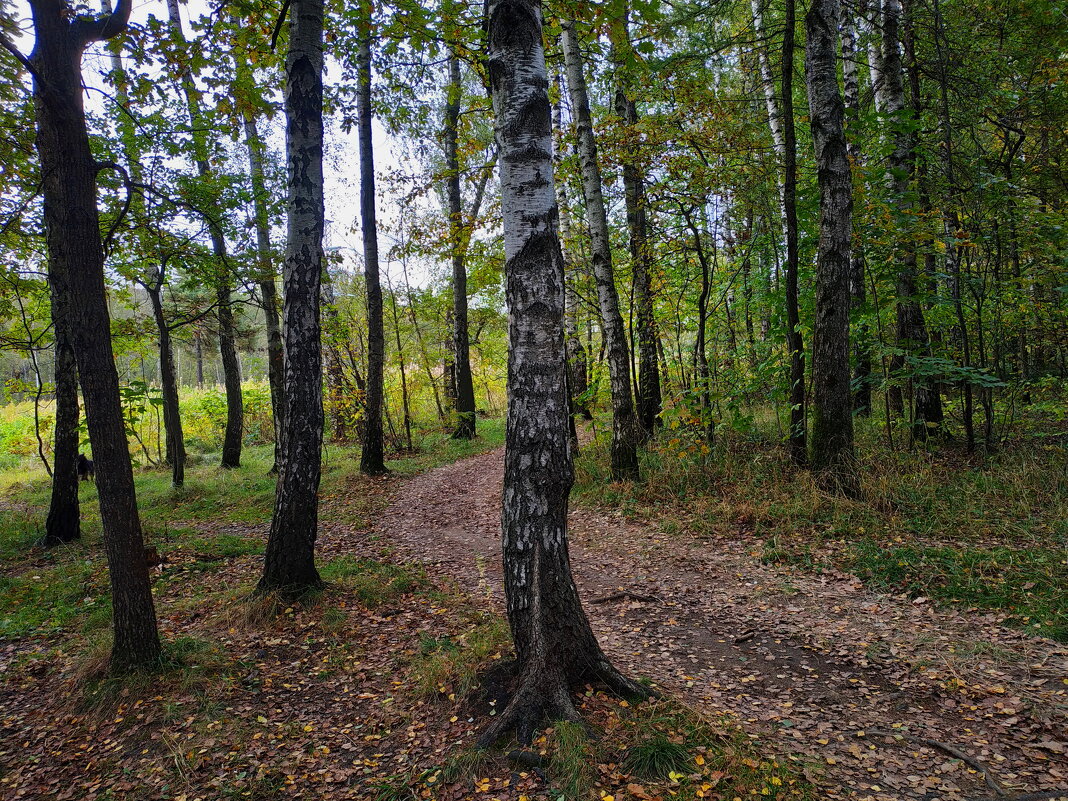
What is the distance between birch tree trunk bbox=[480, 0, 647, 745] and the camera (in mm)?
3273

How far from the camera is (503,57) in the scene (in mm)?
3381

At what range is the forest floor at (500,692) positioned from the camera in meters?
2.86

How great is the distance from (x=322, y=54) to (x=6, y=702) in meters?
6.28

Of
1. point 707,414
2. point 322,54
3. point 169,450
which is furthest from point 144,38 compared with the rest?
point 169,450

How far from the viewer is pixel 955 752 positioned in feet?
9.68

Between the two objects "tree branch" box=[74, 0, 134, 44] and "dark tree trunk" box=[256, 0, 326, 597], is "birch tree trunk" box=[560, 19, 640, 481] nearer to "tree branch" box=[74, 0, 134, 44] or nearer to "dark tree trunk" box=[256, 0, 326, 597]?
"dark tree trunk" box=[256, 0, 326, 597]

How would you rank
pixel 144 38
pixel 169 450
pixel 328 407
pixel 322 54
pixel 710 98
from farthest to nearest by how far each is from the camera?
pixel 328 407
pixel 169 450
pixel 710 98
pixel 322 54
pixel 144 38

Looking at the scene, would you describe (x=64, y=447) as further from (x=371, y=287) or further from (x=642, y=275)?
(x=642, y=275)

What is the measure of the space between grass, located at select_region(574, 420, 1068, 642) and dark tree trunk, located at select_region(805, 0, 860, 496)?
436 mm

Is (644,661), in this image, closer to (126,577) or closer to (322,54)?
(126,577)

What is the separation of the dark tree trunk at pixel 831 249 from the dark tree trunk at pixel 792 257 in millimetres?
548

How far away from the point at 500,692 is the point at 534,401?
1961 millimetres

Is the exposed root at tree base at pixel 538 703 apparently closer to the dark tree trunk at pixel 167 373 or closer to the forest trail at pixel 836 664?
the forest trail at pixel 836 664

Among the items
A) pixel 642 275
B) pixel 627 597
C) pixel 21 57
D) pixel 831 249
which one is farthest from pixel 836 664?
pixel 642 275
